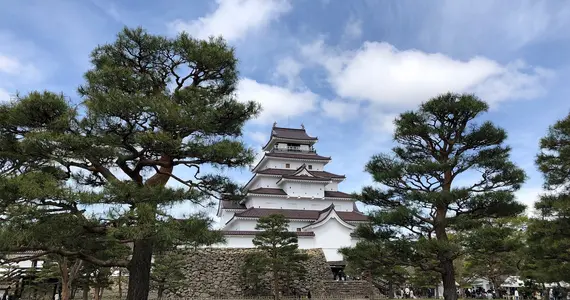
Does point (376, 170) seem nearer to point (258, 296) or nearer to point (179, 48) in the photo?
point (179, 48)

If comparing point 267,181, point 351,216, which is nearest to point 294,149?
point 267,181

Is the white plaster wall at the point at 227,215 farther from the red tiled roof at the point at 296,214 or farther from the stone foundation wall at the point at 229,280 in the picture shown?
the stone foundation wall at the point at 229,280

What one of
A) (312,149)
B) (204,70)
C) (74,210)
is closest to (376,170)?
(204,70)

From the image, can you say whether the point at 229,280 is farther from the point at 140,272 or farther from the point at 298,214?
the point at 140,272

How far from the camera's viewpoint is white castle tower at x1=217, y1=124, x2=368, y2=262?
26609 mm

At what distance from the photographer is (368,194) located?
12.0 m

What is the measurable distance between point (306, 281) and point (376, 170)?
13.4 m

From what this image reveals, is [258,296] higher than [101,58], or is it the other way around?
[101,58]

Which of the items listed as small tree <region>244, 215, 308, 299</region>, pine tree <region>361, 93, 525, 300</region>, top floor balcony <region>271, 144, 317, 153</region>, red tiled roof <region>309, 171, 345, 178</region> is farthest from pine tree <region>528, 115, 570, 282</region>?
top floor balcony <region>271, 144, 317, 153</region>

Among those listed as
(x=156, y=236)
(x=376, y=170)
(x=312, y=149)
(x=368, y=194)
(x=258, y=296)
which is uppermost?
(x=312, y=149)

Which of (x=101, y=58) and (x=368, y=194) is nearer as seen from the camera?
(x=101, y=58)

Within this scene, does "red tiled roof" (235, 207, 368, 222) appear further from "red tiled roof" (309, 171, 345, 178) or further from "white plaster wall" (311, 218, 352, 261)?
"red tiled roof" (309, 171, 345, 178)

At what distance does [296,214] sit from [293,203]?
1486 millimetres

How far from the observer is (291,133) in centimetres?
3481
